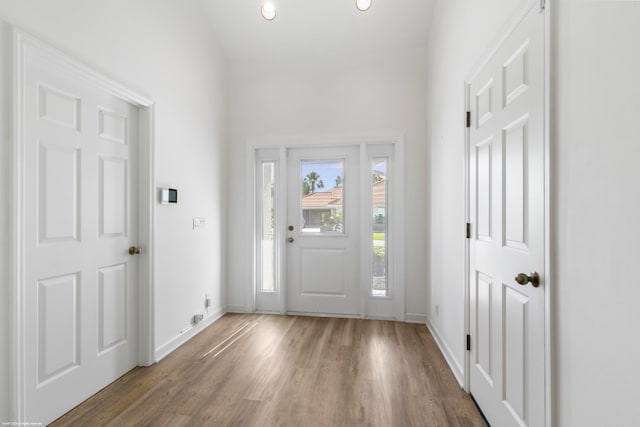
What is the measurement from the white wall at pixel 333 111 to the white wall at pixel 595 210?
7.29 ft

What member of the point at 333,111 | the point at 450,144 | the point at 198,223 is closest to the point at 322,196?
the point at 333,111

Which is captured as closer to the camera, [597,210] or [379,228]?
[597,210]

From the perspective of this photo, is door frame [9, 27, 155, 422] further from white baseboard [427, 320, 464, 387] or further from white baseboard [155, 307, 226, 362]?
white baseboard [427, 320, 464, 387]

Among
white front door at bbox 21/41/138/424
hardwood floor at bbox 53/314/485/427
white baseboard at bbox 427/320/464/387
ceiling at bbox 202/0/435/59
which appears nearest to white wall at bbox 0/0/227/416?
white front door at bbox 21/41/138/424

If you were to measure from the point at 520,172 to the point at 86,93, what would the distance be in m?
2.49

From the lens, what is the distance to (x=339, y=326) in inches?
129

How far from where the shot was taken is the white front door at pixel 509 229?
1.29 meters

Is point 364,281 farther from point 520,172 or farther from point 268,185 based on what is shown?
Answer: point 520,172

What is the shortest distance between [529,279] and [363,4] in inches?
113

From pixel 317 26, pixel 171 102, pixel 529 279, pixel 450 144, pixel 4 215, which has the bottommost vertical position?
pixel 529 279

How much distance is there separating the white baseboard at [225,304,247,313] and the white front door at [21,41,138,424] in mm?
1395

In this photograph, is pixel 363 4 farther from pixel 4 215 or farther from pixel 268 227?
pixel 4 215

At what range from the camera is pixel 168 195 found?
8.48 feet

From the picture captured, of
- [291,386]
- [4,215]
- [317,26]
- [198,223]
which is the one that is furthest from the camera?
[317,26]
